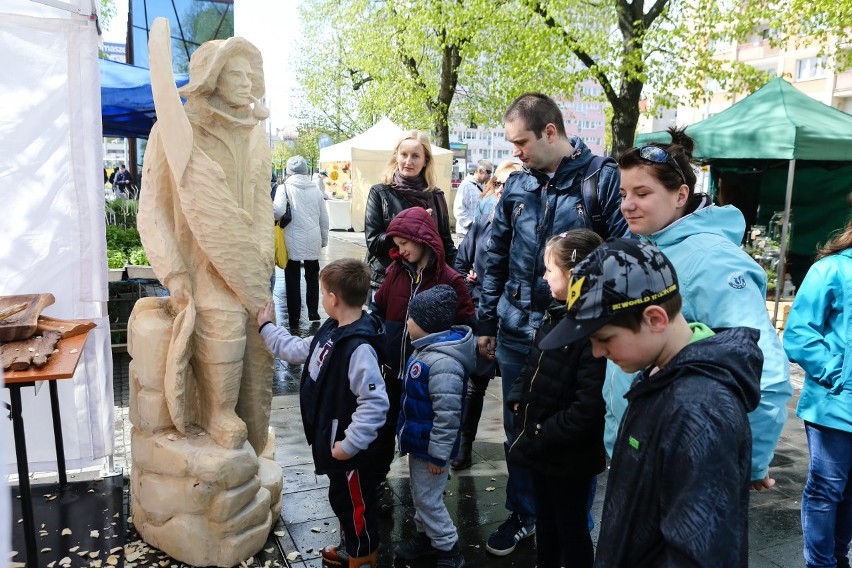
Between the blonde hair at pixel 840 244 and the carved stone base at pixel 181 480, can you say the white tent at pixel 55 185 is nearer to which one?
the carved stone base at pixel 181 480

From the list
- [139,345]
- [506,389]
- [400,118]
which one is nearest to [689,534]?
[506,389]

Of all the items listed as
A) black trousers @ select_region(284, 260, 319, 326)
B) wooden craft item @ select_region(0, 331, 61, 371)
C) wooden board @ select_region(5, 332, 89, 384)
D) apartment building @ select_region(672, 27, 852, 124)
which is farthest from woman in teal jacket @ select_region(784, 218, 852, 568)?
apartment building @ select_region(672, 27, 852, 124)

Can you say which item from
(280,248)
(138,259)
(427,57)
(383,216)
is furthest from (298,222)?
(427,57)

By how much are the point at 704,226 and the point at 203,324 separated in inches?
81.7

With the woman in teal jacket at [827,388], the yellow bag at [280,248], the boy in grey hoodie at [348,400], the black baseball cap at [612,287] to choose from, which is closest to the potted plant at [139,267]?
the yellow bag at [280,248]

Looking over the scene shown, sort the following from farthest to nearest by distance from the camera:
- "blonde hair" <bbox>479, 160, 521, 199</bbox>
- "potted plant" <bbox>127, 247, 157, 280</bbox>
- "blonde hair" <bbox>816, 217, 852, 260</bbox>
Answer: "potted plant" <bbox>127, 247, 157, 280</bbox>
"blonde hair" <bbox>479, 160, 521, 199</bbox>
"blonde hair" <bbox>816, 217, 852, 260</bbox>

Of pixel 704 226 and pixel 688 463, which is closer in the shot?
pixel 688 463

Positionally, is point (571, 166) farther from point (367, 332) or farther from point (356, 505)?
A: point (356, 505)

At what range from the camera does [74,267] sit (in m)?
3.48

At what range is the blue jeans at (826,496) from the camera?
260cm

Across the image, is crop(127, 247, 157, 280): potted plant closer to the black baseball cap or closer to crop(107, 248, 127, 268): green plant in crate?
crop(107, 248, 127, 268): green plant in crate

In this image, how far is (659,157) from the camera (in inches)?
77.9

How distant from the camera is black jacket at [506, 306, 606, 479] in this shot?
227 cm

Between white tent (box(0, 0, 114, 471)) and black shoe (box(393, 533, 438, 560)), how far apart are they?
190cm
